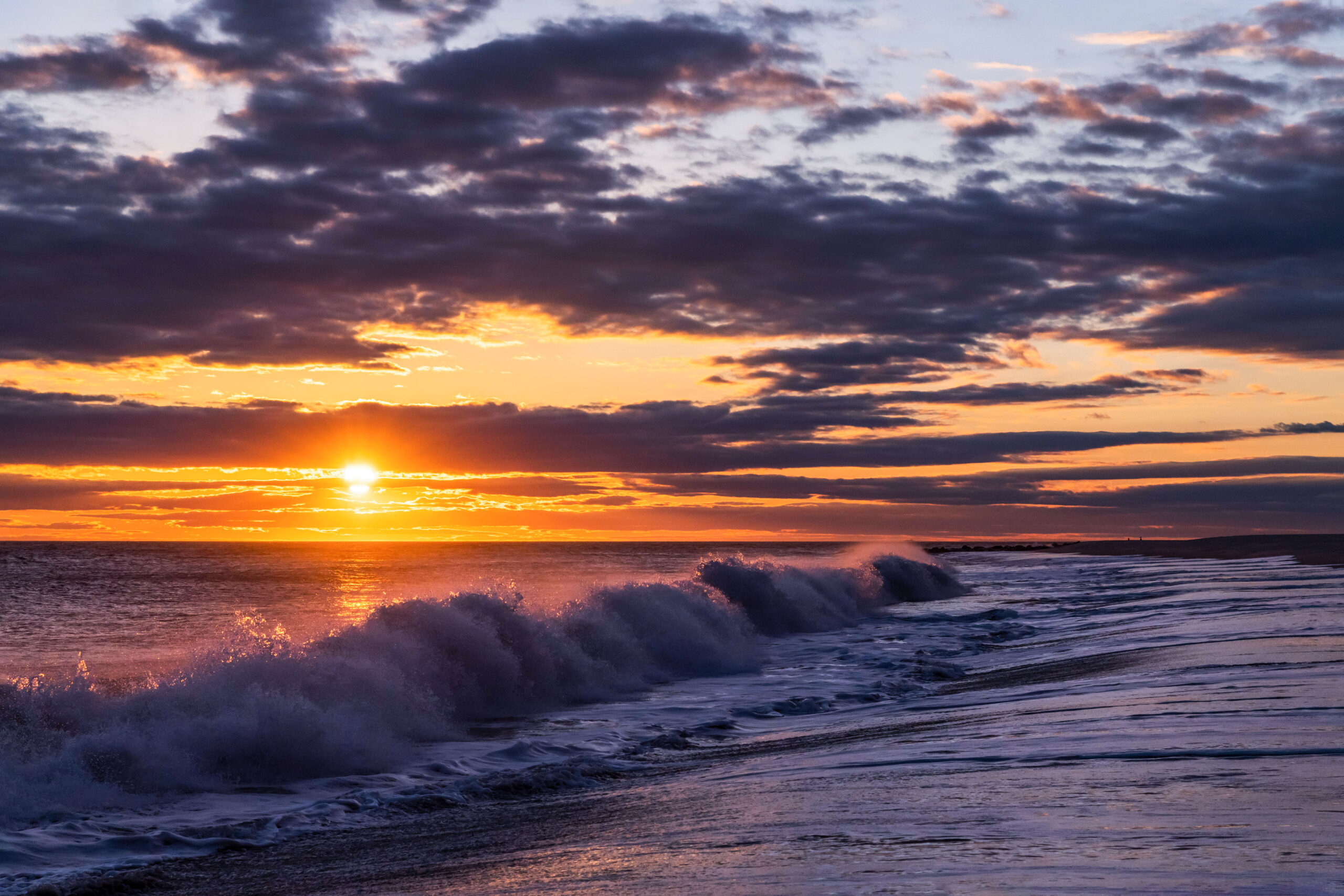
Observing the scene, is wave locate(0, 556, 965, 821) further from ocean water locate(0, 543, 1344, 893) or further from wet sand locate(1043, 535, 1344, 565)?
wet sand locate(1043, 535, 1344, 565)

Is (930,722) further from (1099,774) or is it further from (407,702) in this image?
(407,702)

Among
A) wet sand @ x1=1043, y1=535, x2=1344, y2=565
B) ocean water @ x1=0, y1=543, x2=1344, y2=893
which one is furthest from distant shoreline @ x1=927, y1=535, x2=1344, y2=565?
ocean water @ x1=0, y1=543, x2=1344, y2=893

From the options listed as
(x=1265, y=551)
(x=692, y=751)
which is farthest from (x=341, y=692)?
(x=1265, y=551)

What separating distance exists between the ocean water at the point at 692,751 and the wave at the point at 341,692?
1.8 inches

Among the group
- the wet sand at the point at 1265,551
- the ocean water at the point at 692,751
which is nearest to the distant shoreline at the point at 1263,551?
the wet sand at the point at 1265,551

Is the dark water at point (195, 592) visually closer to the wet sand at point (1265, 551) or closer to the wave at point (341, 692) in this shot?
the wave at point (341, 692)

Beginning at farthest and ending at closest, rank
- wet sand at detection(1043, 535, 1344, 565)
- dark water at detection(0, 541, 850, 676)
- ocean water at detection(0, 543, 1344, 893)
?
wet sand at detection(1043, 535, 1344, 565) → dark water at detection(0, 541, 850, 676) → ocean water at detection(0, 543, 1344, 893)

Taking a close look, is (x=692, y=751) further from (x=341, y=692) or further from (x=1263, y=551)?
(x=1263, y=551)

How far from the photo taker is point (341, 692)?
12.3 meters

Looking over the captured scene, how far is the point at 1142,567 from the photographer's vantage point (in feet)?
161

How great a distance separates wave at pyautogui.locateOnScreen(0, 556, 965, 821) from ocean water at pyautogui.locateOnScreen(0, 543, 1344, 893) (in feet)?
0.15

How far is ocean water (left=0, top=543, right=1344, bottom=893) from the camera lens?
218 inches

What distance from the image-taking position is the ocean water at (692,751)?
5.54m

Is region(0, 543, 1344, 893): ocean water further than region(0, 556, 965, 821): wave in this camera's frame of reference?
No
